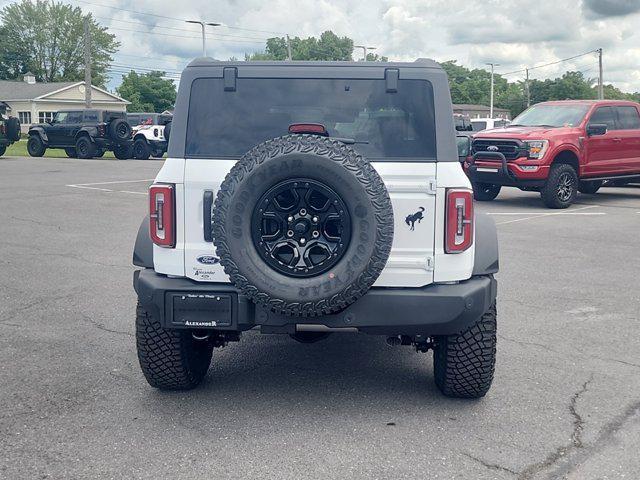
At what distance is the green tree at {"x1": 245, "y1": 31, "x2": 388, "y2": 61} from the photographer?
124562 mm

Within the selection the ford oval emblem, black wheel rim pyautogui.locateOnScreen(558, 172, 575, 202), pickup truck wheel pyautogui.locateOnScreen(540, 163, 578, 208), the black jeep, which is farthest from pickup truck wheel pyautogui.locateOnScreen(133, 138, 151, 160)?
the ford oval emblem

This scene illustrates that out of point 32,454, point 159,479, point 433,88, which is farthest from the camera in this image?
point 433,88

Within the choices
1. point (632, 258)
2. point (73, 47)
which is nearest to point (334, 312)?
point (632, 258)

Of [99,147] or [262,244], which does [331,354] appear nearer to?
[262,244]

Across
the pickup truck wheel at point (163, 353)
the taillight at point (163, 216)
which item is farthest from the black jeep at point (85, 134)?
the taillight at point (163, 216)

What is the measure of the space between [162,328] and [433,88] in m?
2.00

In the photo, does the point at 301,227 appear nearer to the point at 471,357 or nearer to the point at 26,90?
the point at 471,357

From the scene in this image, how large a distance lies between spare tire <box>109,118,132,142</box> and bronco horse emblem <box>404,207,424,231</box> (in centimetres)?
2658

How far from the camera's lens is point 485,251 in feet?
14.5

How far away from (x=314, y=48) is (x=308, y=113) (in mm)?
127461

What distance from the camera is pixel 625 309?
6.89 m

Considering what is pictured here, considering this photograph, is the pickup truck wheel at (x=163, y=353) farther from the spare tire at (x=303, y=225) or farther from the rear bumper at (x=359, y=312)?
the spare tire at (x=303, y=225)

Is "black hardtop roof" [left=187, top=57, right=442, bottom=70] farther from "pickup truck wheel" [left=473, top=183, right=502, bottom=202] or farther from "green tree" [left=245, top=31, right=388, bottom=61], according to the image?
"green tree" [left=245, top=31, right=388, bottom=61]

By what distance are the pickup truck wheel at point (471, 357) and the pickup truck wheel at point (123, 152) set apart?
26.8 m
